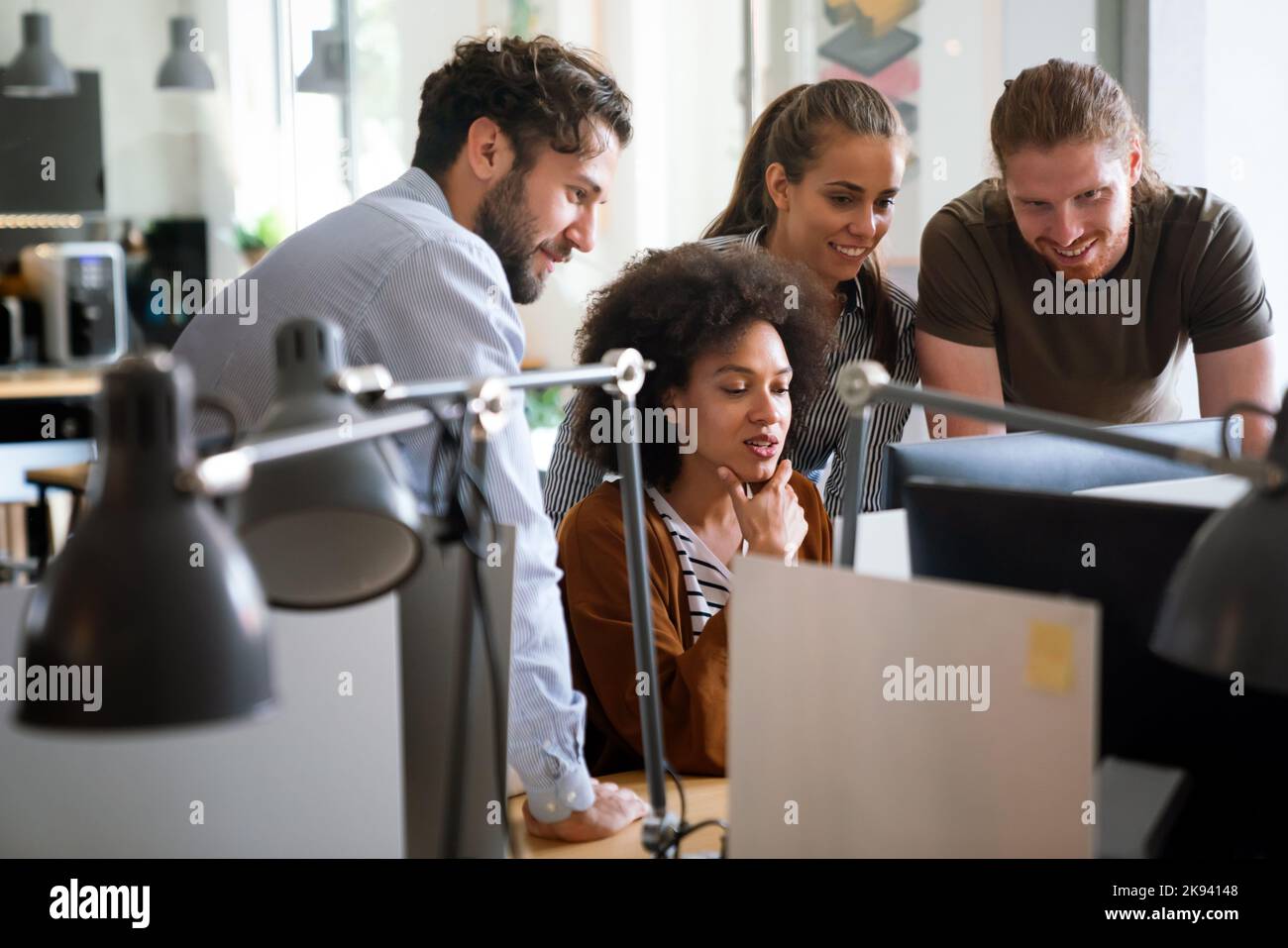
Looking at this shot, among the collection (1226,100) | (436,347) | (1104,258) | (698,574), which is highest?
(1226,100)

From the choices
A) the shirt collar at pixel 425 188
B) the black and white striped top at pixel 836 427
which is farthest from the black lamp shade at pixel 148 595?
the black and white striped top at pixel 836 427

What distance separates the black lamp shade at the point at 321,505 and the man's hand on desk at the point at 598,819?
47 centimetres

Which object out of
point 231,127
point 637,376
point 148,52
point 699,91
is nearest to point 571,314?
point 699,91

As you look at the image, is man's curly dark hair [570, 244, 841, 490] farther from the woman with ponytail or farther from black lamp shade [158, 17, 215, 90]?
black lamp shade [158, 17, 215, 90]

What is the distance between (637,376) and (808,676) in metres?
0.30

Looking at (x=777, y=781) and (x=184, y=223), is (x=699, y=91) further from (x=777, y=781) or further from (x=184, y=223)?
(x=777, y=781)

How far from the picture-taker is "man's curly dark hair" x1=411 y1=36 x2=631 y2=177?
185 centimetres

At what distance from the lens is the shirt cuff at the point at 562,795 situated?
52.5 inches

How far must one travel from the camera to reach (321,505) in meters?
0.83

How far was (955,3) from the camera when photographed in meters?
4.27

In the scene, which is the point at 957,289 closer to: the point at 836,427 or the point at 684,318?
the point at 836,427

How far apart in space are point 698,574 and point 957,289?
835 millimetres

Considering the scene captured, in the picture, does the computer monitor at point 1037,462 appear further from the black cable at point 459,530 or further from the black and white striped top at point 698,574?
the black cable at point 459,530

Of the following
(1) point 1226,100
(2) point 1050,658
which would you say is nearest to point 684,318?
(2) point 1050,658
